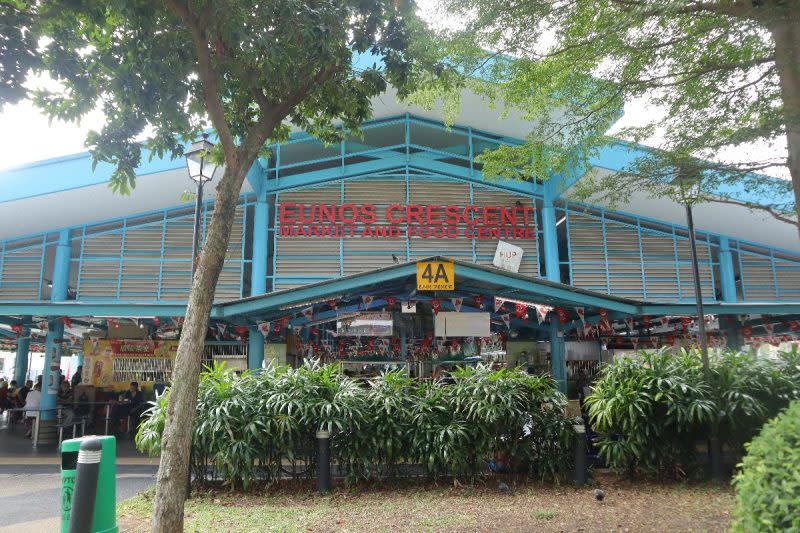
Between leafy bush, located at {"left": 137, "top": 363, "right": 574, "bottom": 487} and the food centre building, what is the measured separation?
15.5ft

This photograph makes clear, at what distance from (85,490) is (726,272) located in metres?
16.1

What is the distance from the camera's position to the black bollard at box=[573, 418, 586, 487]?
8766 mm

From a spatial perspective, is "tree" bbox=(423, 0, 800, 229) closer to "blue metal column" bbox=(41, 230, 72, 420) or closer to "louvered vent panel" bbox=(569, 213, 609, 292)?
"louvered vent panel" bbox=(569, 213, 609, 292)

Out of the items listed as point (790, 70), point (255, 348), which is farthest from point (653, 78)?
point (255, 348)

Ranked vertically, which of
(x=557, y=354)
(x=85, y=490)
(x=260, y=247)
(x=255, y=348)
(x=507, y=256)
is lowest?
(x=85, y=490)

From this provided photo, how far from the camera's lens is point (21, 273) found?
1516cm

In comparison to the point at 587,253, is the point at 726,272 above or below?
below

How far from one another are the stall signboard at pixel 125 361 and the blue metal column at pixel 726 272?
15.2 meters

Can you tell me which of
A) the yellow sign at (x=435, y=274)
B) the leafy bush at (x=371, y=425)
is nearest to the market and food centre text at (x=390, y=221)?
the yellow sign at (x=435, y=274)

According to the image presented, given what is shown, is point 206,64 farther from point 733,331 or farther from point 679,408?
point 733,331

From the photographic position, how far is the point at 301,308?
12953mm

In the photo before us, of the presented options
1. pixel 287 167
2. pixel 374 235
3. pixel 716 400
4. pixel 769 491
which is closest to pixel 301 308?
pixel 374 235

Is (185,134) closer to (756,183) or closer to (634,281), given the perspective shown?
(756,183)

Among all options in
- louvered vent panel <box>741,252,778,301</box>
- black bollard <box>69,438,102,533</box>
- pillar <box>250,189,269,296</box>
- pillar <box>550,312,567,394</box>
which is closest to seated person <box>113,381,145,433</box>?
pillar <box>250,189,269,296</box>
